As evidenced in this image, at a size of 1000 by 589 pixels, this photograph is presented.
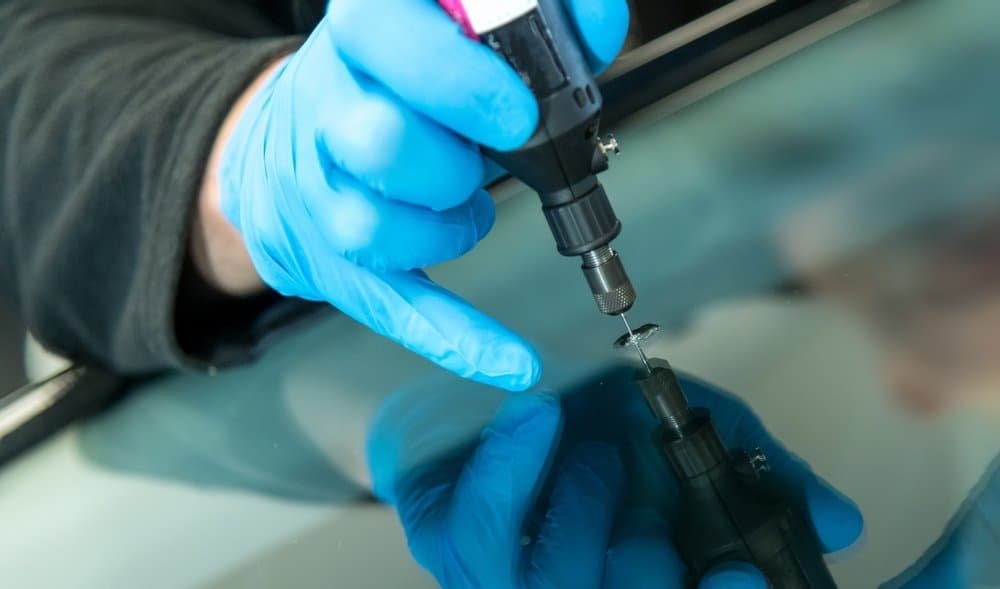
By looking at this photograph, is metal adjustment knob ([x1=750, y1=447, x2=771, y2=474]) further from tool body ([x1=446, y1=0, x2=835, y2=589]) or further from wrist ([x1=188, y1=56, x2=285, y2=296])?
wrist ([x1=188, y1=56, x2=285, y2=296])

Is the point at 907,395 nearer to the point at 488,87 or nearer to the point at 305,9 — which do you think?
the point at 488,87

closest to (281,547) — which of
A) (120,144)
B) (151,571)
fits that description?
(151,571)

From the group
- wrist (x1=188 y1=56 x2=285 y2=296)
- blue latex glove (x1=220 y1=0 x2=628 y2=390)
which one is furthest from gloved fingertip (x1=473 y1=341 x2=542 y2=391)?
wrist (x1=188 y1=56 x2=285 y2=296)

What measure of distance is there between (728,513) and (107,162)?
506mm

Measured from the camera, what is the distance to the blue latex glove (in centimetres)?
37

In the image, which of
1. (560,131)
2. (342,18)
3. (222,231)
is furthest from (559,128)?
(222,231)

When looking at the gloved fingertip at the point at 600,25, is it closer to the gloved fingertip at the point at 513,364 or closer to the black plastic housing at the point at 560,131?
the black plastic housing at the point at 560,131

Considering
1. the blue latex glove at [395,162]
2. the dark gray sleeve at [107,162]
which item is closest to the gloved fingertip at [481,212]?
the blue latex glove at [395,162]

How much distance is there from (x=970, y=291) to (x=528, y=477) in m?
0.27

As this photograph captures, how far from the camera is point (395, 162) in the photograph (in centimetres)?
40

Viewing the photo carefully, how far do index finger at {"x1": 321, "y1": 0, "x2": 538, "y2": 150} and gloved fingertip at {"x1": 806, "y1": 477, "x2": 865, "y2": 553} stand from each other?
21 centimetres

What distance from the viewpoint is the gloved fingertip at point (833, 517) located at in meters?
0.34

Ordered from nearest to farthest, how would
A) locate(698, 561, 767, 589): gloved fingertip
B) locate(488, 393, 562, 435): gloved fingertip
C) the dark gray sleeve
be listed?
1. locate(698, 561, 767, 589): gloved fingertip
2. locate(488, 393, 562, 435): gloved fingertip
3. the dark gray sleeve

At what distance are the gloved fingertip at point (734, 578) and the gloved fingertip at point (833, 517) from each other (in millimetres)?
32
